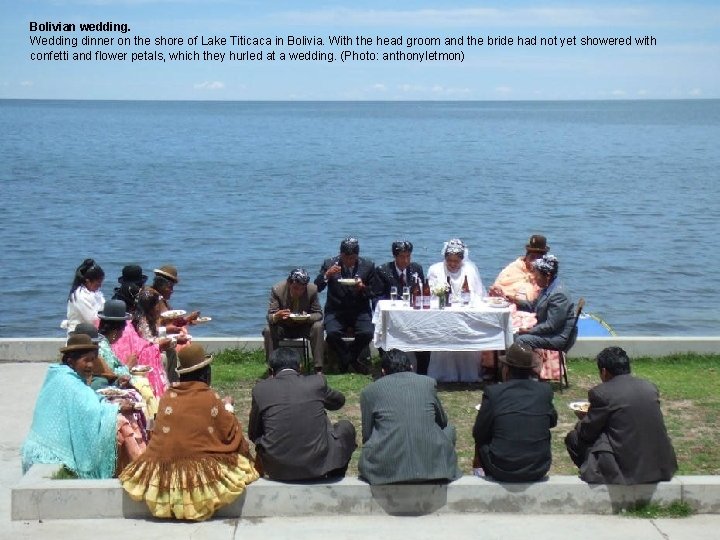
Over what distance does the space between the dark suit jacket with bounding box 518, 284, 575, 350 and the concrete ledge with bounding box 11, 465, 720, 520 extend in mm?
3714

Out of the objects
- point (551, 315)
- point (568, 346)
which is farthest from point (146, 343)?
point (568, 346)

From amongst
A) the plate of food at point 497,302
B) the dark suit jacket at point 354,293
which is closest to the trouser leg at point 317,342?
the dark suit jacket at point 354,293

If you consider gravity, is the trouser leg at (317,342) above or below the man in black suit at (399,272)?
below

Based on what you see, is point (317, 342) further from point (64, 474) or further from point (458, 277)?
point (64, 474)

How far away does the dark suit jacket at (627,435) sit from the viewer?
7402 mm

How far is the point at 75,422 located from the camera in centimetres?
777

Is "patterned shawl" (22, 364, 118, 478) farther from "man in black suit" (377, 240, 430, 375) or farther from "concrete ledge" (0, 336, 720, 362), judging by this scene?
"man in black suit" (377, 240, 430, 375)

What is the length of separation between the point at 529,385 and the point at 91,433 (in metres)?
2.91

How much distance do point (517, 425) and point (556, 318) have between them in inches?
152

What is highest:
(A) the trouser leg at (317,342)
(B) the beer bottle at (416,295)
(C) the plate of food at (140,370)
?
(B) the beer bottle at (416,295)

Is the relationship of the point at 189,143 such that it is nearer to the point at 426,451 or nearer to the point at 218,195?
the point at 218,195

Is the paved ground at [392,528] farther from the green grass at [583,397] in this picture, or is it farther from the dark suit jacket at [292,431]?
the green grass at [583,397]

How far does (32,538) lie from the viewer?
707 centimetres

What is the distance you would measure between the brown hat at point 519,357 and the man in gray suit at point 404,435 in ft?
1.79
